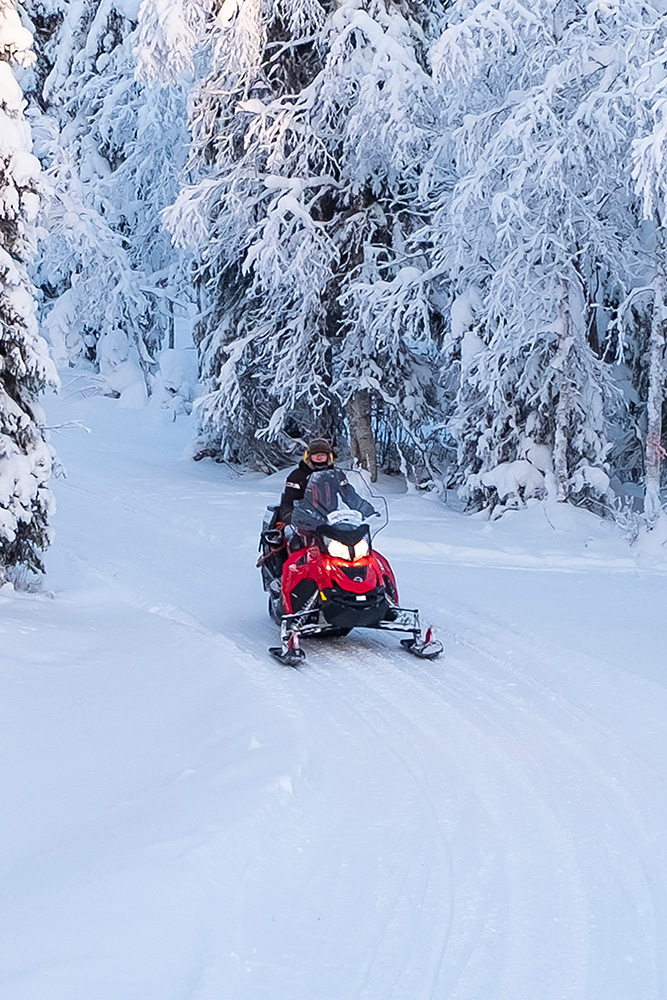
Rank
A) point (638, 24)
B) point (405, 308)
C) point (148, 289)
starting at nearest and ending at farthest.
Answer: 1. point (638, 24)
2. point (405, 308)
3. point (148, 289)

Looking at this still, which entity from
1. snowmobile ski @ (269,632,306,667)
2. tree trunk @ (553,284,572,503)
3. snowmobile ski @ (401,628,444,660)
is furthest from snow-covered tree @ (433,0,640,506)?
snowmobile ski @ (269,632,306,667)

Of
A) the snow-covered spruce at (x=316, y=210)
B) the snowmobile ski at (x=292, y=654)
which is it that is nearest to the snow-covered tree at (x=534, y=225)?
the snow-covered spruce at (x=316, y=210)

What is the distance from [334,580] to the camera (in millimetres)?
8172

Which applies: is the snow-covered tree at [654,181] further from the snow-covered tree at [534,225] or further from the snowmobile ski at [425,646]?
the snowmobile ski at [425,646]

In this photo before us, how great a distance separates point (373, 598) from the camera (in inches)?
320

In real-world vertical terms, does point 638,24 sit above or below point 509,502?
above

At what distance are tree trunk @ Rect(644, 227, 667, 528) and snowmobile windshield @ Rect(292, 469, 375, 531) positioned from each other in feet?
18.1

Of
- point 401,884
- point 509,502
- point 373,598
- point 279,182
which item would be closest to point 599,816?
point 401,884

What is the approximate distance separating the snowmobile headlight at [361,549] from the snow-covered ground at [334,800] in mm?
804

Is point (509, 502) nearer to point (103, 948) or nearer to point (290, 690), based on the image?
point (290, 690)

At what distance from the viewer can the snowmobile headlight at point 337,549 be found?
27.1ft

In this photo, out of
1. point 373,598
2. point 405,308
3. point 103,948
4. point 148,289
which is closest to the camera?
point 103,948

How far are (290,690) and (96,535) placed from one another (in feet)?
23.6

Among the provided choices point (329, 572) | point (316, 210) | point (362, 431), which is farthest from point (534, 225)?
point (329, 572)
